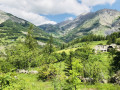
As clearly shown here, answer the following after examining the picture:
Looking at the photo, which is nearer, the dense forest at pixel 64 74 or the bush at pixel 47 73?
the dense forest at pixel 64 74

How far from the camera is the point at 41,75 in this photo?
→ 39719mm

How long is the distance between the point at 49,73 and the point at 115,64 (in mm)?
26404

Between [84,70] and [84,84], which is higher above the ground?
[84,70]

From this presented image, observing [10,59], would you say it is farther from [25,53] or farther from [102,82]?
[102,82]

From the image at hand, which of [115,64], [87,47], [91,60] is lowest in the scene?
[115,64]

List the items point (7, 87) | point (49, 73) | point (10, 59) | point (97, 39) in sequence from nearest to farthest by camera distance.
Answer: point (7, 87) < point (49, 73) < point (10, 59) < point (97, 39)

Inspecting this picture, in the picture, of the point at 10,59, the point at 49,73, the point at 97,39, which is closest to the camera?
the point at 49,73

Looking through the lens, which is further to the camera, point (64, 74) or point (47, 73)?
point (47, 73)

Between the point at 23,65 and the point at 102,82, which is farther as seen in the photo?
the point at 23,65

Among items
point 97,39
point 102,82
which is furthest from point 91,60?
point 97,39

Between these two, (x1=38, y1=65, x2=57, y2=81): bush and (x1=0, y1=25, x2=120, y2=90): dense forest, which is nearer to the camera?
(x1=0, y1=25, x2=120, y2=90): dense forest

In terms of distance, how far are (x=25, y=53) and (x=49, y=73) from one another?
2222 centimetres

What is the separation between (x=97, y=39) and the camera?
18412cm

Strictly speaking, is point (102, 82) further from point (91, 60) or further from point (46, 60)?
point (46, 60)
